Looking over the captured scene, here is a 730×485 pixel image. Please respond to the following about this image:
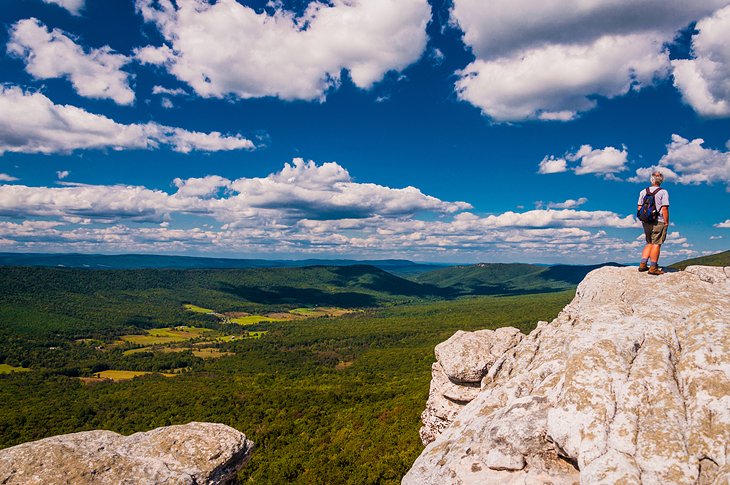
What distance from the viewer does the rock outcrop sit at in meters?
14.0

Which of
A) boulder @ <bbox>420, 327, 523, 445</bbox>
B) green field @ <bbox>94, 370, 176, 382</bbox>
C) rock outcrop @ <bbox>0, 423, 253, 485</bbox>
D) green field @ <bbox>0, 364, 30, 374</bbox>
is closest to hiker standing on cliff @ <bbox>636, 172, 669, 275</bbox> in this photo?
boulder @ <bbox>420, 327, 523, 445</bbox>

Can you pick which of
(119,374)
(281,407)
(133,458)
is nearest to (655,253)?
(133,458)

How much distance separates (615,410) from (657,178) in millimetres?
14818

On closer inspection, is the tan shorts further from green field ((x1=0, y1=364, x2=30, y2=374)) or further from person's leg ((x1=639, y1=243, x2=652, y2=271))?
green field ((x1=0, y1=364, x2=30, y2=374))

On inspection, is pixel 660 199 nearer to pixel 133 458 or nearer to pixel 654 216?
pixel 654 216

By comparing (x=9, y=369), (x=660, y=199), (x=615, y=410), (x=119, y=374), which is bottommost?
(x=119, y=374)

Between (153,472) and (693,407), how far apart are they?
19066 millimetres

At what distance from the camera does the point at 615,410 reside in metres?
12.6

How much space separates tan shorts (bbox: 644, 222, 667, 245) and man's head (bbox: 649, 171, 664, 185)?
7.80 feet

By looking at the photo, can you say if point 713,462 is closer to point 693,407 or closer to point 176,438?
point 693,407

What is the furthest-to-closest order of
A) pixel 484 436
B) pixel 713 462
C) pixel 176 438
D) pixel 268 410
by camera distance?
1. pixel 268 410
2. pixel 176 438
3. pixel 484 436
4. pixel 713 462

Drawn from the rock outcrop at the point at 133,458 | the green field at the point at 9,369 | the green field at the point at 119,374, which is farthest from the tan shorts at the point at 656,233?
the green field at the point at 9,369

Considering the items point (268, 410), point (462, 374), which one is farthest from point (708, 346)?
point (268, 410)

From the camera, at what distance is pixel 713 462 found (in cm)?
1051
